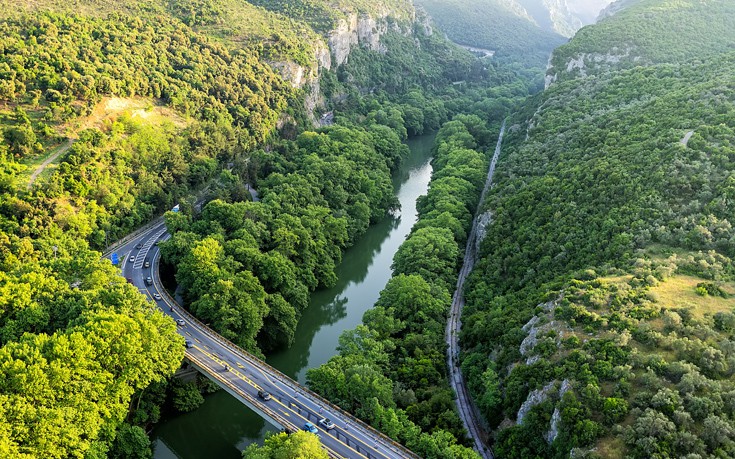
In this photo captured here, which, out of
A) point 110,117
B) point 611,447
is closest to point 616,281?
point 611,447

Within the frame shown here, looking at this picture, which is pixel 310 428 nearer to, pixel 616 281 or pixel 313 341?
pixel 313 341

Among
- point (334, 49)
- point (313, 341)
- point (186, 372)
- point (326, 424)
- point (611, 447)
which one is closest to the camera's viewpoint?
point (611, 447)

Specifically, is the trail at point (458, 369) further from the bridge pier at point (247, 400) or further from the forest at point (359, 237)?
the bridge pier at point (247, 400)

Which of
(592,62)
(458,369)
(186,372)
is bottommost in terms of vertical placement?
(186,372)

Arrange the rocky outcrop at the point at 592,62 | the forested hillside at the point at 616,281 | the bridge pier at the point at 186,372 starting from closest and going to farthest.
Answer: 1. the forested hillside at the point at 616,281
2. the bridge pier at the point at 186,372
3. the rocky outcrop at the point at 592,62

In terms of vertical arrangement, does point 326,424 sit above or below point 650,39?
below

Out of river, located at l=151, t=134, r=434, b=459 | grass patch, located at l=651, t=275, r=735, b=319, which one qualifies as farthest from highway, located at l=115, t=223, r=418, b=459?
grass patch, located at l=651, t=275, r=735, b=319

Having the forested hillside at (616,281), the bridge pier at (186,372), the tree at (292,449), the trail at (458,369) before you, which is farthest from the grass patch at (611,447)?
the bridge pier at (186,372)
